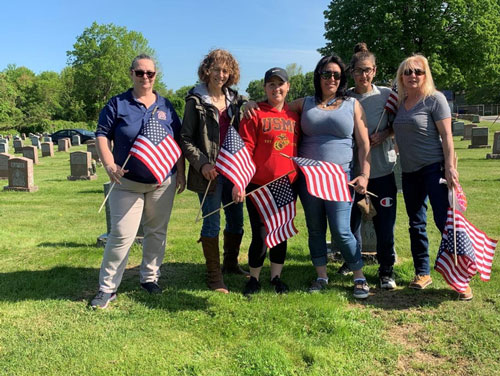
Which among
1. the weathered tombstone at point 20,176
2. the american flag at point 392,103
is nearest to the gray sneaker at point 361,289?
the american flag at point 392,103

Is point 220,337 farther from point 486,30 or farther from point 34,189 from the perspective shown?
point 486,30

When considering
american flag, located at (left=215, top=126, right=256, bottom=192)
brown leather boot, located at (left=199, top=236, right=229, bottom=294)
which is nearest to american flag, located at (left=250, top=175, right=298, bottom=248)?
american flag, located at (left=215, top=126, right=256, bottom=192)

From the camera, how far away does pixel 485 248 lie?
3682mm

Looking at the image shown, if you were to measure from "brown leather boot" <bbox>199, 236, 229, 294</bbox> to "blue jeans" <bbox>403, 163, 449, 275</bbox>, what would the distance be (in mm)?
1871

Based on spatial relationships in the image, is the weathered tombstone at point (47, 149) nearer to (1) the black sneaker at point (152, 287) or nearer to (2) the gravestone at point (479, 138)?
(2) the gravestone at point (479, 138)

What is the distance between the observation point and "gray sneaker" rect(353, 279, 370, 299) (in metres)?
3.83

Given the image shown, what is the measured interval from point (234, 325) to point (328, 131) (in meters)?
1.78

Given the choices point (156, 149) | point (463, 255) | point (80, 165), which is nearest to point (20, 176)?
point (80, 165)

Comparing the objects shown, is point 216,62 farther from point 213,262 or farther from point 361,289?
point 361,289

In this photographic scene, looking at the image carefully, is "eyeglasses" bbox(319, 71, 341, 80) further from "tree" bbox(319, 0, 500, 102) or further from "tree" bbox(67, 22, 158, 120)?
"tree" bbox(67, 22, 158, 120)

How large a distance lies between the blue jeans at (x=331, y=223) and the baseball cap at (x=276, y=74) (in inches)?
33.9

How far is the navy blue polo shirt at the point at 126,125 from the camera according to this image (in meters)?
3.55

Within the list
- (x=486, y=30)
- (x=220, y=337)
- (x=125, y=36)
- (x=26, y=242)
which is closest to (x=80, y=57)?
(x=125, y=36)

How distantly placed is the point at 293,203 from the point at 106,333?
187 centimetres
